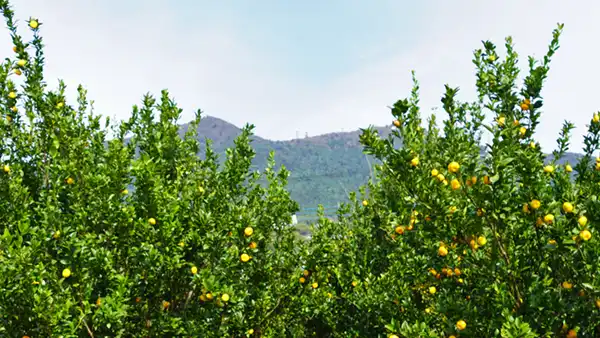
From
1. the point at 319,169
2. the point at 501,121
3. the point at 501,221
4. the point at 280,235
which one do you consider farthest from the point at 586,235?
the point at 319,169

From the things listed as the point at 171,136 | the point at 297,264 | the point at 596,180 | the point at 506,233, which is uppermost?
the point at 171,136

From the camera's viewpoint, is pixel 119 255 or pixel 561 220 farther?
pixel 119 255

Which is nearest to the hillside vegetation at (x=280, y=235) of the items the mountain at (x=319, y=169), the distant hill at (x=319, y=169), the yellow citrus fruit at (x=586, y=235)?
the yellow citrus fruit at (x=586, y=235)

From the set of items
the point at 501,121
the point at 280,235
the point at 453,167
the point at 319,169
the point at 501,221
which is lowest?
the point at 319,169

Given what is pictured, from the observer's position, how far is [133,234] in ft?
14.5

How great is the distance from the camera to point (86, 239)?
13.0ft

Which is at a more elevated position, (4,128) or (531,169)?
(4,128)

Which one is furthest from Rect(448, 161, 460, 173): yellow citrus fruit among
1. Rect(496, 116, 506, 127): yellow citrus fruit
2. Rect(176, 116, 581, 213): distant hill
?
Rect(176, 116, 581, 213): distant hill

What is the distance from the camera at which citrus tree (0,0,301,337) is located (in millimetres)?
3771

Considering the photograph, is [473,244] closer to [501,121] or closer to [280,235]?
[501,121]

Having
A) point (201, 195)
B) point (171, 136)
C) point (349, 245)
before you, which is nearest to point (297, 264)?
point (349, 245)

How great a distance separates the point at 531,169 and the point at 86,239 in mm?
3367

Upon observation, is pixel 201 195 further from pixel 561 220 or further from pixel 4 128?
pixel 561 220

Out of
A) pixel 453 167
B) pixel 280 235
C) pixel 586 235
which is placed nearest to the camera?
pixel 586 235
